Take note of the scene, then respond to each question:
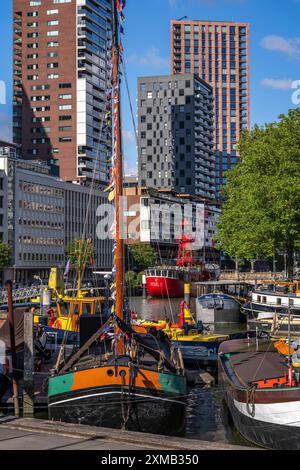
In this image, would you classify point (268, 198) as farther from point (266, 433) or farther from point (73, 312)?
point (266, 433)

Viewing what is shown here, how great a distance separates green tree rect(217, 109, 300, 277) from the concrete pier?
4701cm

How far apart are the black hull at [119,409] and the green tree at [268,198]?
4312 cm

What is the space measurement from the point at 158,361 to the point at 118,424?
257 centimetres

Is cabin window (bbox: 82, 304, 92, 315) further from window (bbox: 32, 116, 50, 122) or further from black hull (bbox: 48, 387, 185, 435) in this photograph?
window (bbox: 32, 116, 50, 122)

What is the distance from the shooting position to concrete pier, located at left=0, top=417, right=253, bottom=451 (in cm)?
1691

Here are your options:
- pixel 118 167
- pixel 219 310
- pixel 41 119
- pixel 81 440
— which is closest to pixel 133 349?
pixel 81 440

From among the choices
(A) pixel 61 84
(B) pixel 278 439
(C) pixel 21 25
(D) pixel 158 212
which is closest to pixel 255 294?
(B) pixel 278 439

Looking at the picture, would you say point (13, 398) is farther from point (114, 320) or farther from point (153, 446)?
point (153, 446)

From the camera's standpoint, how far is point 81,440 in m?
17.5

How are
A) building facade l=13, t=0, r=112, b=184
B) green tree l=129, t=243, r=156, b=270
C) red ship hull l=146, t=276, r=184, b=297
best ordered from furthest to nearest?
building facade l=13, t=0, r=112, b=184
green tree l=129, t=243, r=156, b=270
red ship hull l=146, t=276, r=184, b=297

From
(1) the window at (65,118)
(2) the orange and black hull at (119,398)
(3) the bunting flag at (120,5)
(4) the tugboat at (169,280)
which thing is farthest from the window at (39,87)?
(2) the orange and black hull at (119,398)

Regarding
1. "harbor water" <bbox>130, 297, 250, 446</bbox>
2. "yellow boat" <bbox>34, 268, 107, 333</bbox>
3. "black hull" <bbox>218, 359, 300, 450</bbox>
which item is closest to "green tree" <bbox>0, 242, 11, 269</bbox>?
"yellow boat" <bbox>34, 268, 107, 333</bbox>

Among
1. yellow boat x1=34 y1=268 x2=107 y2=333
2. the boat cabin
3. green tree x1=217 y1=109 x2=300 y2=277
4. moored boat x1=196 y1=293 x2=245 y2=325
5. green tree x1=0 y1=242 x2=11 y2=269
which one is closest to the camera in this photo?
yellow boat x1=34 y1=268 x2=107 y2=333

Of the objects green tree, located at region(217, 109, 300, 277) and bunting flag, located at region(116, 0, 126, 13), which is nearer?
bunting flag, located at region(116, 0, 126, 13)
